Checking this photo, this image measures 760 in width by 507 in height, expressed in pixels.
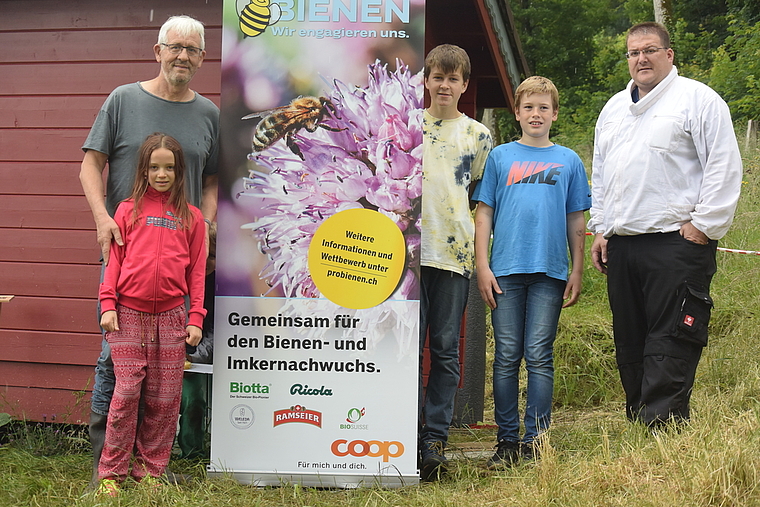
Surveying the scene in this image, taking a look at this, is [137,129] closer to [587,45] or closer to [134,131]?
[134,131]

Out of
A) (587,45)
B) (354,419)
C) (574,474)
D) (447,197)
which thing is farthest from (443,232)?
(587,45)

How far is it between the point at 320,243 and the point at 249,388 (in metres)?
0.73

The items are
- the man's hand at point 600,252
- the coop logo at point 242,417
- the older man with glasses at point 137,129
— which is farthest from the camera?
the man's hand at point 600,252

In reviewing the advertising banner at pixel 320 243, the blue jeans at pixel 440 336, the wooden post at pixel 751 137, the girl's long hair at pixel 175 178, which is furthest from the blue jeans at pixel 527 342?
the wooden post at pixel 751 137

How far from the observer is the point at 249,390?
3469 mm

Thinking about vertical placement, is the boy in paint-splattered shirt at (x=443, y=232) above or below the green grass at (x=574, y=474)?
above

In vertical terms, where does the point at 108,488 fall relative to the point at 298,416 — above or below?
below

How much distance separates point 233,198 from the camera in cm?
349

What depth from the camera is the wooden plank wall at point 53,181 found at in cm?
458

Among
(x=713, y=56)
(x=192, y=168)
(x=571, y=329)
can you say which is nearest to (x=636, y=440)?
(x=192, y=168)

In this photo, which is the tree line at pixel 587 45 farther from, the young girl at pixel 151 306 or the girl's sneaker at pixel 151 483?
the girl's sneaker at pixel 151 483

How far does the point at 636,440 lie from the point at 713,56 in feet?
58.4

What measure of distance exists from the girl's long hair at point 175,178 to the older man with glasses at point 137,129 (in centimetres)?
11

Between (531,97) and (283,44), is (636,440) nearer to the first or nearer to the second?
(531,97)
